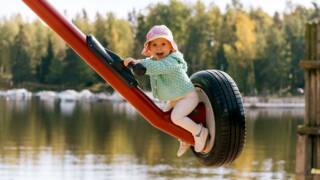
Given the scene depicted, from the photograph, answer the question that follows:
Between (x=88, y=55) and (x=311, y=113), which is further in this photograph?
(x=311, y=113)

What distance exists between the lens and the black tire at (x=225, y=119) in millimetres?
4660

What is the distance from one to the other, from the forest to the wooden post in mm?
85284

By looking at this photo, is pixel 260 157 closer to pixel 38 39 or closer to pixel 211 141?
pixel 211 141

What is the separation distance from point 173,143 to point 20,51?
7763 cm

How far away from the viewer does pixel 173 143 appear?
1757 inches

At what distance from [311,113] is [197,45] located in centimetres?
9664

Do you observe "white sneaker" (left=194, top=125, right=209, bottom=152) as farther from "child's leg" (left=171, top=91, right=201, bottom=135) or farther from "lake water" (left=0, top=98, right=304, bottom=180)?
"lake water" (left=0, top=98, right=304, bottom=180)

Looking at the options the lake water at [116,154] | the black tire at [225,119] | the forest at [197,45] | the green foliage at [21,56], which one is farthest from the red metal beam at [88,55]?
the green foliage at [21,56]

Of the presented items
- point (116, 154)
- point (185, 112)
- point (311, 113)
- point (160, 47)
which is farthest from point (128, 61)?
point (116, 154)

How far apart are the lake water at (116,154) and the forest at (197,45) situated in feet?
130

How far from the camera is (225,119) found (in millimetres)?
4668

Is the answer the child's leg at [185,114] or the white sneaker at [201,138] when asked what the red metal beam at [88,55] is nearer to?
the child's leg at [185,114]

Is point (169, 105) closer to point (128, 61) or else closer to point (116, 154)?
point (128, 61)

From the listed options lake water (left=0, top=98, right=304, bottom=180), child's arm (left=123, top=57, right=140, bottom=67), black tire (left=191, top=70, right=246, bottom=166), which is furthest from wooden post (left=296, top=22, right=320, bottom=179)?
lake water (left=0, top=98, right=304, bottom=180)
